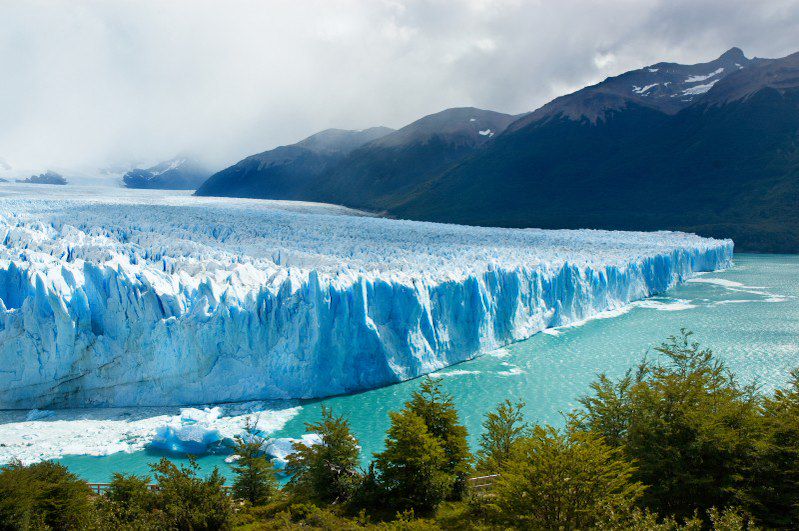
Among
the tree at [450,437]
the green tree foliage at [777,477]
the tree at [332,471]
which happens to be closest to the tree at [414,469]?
the tree at [450,437]

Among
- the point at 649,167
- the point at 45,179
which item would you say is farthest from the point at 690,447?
the point at 45,179

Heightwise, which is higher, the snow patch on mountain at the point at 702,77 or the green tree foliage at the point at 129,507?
the snow patch on mountain at the point at 702,77

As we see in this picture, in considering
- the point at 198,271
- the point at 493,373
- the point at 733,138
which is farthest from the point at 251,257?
the point at 733,138

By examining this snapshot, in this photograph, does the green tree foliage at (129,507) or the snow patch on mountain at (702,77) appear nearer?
the green tree foliage at (129,507)

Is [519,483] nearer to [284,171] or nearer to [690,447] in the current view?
[690,447]

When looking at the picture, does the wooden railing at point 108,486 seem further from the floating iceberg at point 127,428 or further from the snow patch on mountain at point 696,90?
the snow patch on mountain at point 696,90

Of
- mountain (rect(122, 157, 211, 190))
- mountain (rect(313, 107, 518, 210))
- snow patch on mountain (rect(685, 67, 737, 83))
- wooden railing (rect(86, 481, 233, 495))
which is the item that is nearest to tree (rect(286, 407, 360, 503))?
wooden railing (rect(86, 481, 233, 495))
